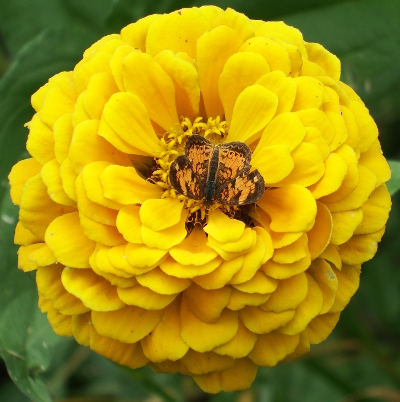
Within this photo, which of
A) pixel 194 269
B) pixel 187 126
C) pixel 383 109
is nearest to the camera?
pixel 194 269

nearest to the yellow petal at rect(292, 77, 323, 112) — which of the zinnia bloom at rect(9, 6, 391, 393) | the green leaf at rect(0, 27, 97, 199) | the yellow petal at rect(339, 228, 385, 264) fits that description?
the zinnia bloom at rect(9, 6, 391, 393)

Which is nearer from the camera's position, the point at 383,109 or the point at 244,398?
the point at 244,398

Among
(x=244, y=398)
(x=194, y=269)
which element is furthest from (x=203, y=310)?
(x=244, y=398)

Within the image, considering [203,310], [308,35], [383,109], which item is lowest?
[383,109]

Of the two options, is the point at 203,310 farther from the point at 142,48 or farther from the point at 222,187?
the point at 142,48

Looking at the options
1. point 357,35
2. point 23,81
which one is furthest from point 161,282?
point 357,35

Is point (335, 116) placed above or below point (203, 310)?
above

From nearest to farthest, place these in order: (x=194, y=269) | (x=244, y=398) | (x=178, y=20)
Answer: (x=194, y=269) < (x=178, y=20) < (x=244, y=398)
